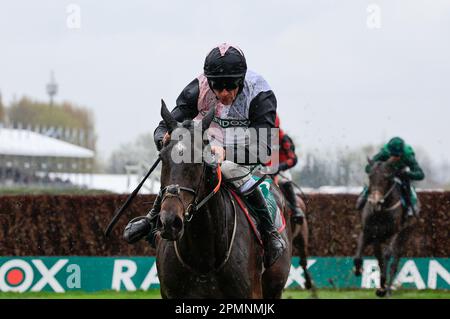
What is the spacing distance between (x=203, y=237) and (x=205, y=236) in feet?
0.05

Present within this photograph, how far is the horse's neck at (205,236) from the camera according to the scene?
6102mm

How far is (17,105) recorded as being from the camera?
151 ft

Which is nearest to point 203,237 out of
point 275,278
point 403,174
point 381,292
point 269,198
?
point 269,198

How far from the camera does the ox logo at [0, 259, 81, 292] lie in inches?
531

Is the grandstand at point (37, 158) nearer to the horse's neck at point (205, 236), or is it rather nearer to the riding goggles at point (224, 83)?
the riding goggles at point (224, 83)

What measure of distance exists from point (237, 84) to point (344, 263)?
30.6 feet

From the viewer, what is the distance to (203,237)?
614 centimetres

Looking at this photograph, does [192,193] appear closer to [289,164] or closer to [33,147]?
[289,164]

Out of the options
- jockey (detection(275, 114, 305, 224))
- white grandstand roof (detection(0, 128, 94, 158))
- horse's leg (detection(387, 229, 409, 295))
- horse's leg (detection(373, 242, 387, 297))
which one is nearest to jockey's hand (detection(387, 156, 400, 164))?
horse's leg (detection(387, 229, 409, 295))

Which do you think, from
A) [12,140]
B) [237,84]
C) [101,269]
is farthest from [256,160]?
[12,140]

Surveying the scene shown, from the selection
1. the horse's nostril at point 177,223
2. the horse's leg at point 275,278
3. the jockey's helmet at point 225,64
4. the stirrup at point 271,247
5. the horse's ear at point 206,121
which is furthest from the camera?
the horse's leg at point 275,278

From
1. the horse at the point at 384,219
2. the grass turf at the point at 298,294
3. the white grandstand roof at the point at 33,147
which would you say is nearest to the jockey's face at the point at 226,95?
the grass turf at the point at 298,294

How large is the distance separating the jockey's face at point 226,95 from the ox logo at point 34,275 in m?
7.50

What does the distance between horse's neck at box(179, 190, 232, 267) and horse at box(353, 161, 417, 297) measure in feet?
26.2
